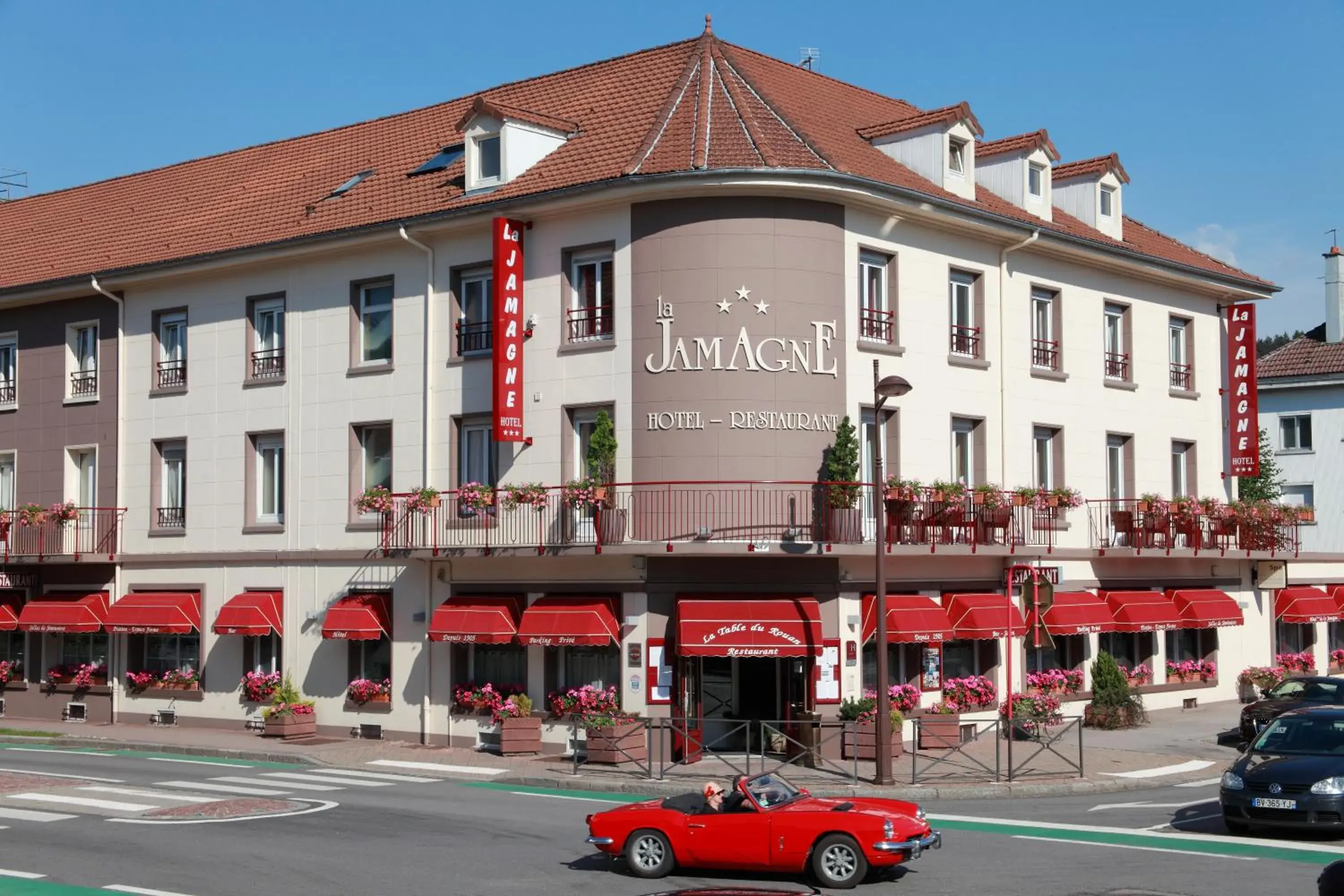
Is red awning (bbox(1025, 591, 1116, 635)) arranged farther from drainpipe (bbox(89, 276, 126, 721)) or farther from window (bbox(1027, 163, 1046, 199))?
drainpipe (bbox(89, 276, 126, 721))

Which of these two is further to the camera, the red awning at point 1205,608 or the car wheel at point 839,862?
the red awning at point 1205,608

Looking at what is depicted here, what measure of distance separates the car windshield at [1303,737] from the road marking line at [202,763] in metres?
16.6

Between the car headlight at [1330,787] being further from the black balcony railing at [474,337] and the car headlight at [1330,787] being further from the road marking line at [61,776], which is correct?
the road marking line at [61,776]

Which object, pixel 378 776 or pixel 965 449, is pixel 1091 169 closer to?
pixel 965 449

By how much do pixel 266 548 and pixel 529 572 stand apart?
7268mm

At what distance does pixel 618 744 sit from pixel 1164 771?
9104mm

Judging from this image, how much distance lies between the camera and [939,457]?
3031 cm

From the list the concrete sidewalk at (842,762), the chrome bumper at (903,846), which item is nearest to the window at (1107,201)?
the concrete sidewalk at (842,762)

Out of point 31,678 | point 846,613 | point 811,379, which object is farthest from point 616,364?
point 31,678

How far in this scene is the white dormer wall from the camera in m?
30.0

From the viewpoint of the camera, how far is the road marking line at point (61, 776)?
24.8m

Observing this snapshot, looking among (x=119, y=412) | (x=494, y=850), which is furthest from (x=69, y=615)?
(x=494, y=850)

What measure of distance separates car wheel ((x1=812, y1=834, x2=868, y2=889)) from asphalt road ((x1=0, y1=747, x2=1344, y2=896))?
26 centimetres

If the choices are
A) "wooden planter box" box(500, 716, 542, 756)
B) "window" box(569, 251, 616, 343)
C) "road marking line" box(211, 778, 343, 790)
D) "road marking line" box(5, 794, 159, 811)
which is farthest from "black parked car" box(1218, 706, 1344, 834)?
"road marking line" box(5, 794, 159, 811)
